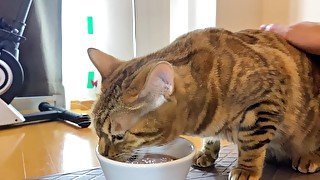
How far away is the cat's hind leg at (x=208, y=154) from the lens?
4.08 feet

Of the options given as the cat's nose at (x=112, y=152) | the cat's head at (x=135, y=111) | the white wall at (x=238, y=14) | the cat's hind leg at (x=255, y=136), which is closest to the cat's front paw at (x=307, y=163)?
the cat's hind leg at (x=255, y=136)

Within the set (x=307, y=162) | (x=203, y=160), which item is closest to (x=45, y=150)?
(x=203, y=160)

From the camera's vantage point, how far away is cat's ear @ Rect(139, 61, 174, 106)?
2.95 ft

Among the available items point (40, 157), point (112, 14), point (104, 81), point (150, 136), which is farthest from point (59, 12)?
point (150, 136)

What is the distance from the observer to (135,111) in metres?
0.95

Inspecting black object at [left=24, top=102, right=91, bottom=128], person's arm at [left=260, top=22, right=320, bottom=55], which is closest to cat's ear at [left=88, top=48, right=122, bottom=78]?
person's arm at [left=260, top=22, right=320, bottom=55]

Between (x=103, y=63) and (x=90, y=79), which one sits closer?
(x=103, y=63)

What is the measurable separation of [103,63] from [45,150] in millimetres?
510

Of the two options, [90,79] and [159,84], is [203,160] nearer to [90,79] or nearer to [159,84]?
[159,84]

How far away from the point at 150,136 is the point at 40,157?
21.6 inches

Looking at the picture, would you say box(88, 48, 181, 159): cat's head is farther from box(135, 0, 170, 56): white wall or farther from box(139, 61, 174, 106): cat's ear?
box(135, 0, 170, 56): white wall

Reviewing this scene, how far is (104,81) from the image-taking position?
1049mm

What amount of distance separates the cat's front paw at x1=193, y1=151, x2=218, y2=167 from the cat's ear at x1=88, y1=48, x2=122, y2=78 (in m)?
0.32

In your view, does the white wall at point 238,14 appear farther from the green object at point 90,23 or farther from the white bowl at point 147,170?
the white bowl at point 147,170
